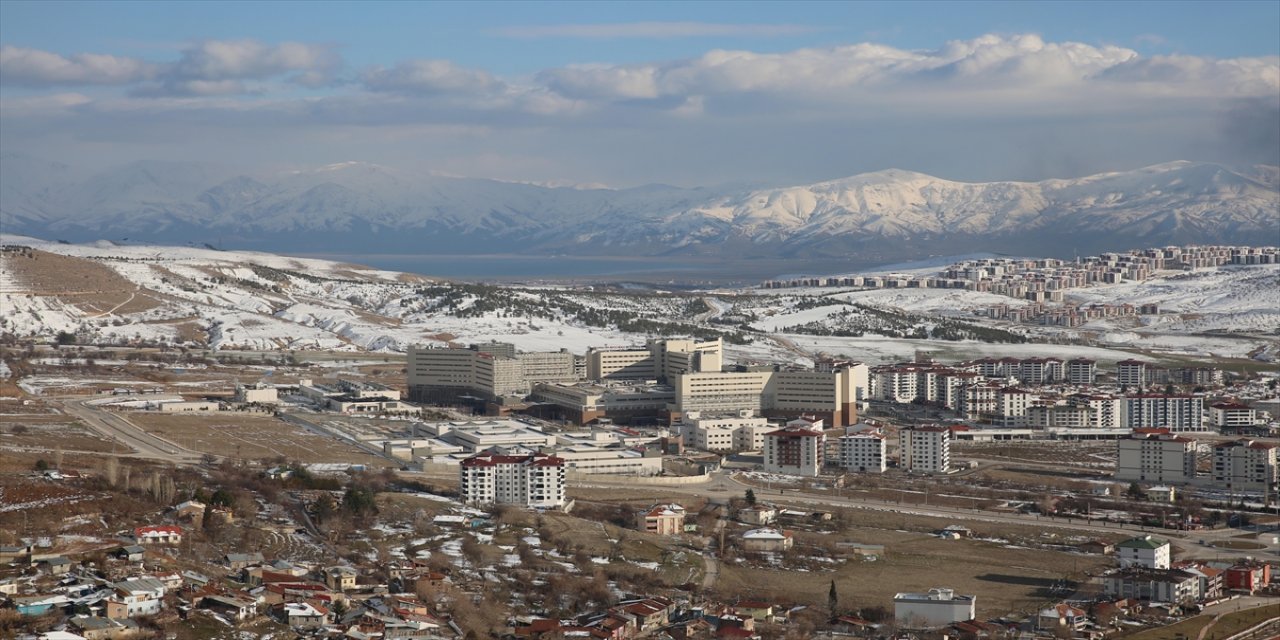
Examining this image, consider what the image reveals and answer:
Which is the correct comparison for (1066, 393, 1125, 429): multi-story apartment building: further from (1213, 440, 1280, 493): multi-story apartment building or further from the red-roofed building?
the red-roofed building


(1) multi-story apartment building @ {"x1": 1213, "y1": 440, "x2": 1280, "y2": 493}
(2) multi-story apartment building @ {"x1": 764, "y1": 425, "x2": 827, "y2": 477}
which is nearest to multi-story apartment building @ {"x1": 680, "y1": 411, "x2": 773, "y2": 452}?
(2) multi-story apartment building @ {"x1": 764, "y1": 425, "x2": 827, "y2": 477}

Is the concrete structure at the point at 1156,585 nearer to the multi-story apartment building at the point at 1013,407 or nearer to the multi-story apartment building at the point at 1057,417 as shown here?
the multi-story apartment building at the point at 1057,417

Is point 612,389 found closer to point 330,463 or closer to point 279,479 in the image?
point 330,463

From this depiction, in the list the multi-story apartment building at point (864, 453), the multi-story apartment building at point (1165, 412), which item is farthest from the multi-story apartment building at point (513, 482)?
the multi-story apartment building at point (1165, 412)

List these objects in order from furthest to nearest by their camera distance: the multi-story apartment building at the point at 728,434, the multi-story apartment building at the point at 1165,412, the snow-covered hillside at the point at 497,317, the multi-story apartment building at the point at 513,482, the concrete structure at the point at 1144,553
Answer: the snow-covered hillside at the point at 497,317, the multi-story apartment building at the point at 1165,412, the multi-story apartment building at the point at 728,434, the multi-story apartment building at the point at 513,482, the concrete structure at the point at 1144,553

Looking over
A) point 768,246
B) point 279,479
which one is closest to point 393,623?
point 279,479

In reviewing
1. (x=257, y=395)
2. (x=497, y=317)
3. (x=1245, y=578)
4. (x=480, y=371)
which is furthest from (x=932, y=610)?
(x=497, y=317)
